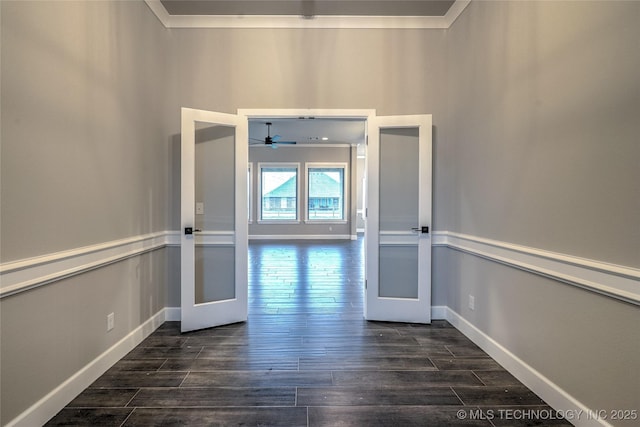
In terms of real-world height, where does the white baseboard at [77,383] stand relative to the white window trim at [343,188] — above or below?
below

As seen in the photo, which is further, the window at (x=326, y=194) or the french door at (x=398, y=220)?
the window at (x=326, y=194)

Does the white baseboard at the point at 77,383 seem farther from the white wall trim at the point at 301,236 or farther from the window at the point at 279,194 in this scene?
the window at the point at 279,194

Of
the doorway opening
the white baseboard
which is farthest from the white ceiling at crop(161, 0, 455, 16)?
the white baseboard

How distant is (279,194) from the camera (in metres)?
10.6

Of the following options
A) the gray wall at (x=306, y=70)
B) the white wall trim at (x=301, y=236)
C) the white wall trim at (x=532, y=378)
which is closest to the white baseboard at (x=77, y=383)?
the gray wall at (x=306, y=70)

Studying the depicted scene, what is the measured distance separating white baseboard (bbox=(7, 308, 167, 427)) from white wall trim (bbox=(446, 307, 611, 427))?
2.93 m

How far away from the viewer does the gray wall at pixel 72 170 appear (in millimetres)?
1550

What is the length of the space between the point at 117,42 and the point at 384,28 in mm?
2474

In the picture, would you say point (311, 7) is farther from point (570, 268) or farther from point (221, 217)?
point (570, 268)

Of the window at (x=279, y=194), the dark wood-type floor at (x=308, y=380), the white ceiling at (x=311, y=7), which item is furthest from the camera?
the window at (x=279, y=194)

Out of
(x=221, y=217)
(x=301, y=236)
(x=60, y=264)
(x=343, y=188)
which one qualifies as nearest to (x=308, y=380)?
(x=60, y=264)

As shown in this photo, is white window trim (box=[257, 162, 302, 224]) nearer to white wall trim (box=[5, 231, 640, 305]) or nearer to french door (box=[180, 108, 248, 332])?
french door (box=[180, 108, 248, 332])

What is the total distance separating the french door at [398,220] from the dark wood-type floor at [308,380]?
25 centimetres

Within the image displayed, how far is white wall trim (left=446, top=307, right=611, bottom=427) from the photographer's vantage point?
168 centimetres
